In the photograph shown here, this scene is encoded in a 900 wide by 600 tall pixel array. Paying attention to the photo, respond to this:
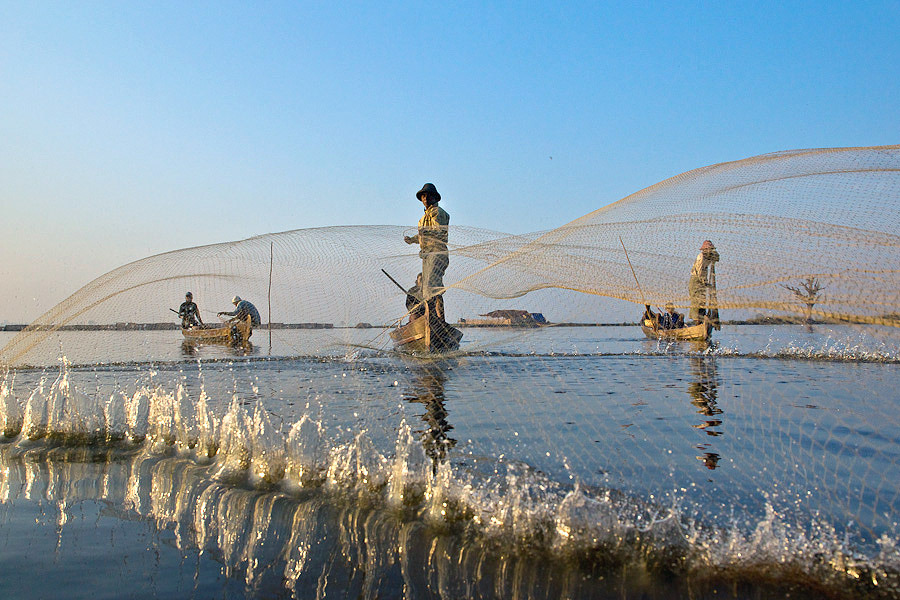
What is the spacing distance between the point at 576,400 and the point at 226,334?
18631 millimetres

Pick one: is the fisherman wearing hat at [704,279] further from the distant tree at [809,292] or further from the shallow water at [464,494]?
the shallow water at [464,494]

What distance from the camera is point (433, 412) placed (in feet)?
23.0

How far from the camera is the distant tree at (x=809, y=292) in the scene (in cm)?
367

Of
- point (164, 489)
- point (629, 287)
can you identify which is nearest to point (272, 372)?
point (164, 489)

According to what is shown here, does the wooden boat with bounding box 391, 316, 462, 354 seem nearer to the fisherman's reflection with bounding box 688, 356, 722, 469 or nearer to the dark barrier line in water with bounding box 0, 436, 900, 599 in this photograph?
the fisherman's reflection with bounding box 688, 356, 722, 469

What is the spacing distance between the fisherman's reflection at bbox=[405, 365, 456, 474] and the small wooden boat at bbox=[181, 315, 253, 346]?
12125 mm

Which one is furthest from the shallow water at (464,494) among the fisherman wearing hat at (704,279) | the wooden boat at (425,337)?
the wooden boat at (425,337)

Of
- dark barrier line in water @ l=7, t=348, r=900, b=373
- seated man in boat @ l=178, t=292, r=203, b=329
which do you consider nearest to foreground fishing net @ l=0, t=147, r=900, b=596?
seated man in boat @ l=178, t=292, r=203, b=329

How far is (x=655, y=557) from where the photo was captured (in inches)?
117

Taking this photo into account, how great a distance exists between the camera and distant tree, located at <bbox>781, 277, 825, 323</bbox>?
367 centimetres

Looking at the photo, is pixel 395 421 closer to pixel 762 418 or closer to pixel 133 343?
pixel 762 418

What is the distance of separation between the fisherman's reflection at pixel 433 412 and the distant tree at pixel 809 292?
9.32ft

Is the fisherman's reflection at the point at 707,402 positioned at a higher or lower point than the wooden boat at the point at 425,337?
lower

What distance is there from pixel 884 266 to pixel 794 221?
843 millimetres
